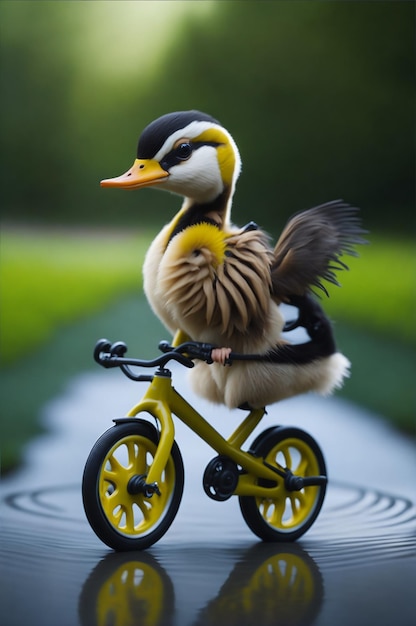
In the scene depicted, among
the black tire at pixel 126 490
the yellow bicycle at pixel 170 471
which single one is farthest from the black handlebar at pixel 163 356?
the black tire at pixel 126 490

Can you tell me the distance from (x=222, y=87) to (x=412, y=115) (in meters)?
0.63

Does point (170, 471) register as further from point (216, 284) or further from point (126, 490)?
point (216, 284)

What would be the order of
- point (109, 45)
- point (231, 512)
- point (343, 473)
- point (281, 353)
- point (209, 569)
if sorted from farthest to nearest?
point (109, 45), point (343, 473), point (231, 512), point (281, 353), point (209, 569)

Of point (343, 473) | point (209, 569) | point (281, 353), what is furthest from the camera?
point (343, 473)

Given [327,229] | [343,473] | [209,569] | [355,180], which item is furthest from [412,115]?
[209,569]

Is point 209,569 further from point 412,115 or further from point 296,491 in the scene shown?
point 412,115

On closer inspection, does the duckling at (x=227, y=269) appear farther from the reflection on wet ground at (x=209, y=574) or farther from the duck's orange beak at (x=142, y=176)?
the reflection on wet ground at (x=209, y=574)

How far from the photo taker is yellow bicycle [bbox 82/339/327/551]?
5.91 feet

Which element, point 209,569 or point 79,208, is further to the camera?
point 79,208

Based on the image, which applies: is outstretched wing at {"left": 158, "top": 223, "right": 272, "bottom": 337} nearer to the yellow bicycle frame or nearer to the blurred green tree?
the yellow bicycle frame

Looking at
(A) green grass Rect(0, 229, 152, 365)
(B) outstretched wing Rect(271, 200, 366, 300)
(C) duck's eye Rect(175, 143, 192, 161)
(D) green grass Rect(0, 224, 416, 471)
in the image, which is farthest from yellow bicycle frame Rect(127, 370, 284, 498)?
(A) green grass Rect(0, 229, 152, 365)

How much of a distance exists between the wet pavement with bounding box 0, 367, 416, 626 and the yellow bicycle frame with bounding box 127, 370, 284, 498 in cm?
13

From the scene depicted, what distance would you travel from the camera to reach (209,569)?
1824mm

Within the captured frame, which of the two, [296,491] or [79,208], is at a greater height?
[79,208]
